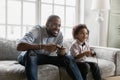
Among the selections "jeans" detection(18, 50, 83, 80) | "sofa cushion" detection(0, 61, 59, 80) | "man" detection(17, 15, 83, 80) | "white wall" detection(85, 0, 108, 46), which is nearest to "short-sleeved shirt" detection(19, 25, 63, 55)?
"man" detection(17, 15, 83, 80)

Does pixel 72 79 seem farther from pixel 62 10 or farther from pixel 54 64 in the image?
pixel 62 10

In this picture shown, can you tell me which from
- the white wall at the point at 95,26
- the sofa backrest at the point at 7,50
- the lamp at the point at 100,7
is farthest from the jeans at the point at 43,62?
the white wall at the point at 95,26

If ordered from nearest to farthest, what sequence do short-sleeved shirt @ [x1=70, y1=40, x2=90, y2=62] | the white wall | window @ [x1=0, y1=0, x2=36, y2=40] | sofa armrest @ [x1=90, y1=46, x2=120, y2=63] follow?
short-sleeved shirt @ [x1=70, y1=40, x2=90, y2=62]
sofa armrest @ [x1=90, y1=46, x2=120, y2=63]
window @ [x1=0, y1=0, x2=36, y2=40]
the white wall

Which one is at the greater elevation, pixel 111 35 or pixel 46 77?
pixel 111 35

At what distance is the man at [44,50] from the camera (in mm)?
2309

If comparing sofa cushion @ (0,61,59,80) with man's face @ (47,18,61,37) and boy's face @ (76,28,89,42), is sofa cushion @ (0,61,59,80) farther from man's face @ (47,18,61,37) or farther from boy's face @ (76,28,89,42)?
boy's face @ (76,28,89,42)

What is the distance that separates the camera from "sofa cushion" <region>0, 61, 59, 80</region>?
7.22ft

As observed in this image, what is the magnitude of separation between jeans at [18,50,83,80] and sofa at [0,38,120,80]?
6 centimetres

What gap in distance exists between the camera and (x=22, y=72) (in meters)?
2.24

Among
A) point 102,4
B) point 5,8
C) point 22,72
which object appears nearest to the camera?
point 22,72

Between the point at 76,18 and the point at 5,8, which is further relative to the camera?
the point at 76,18

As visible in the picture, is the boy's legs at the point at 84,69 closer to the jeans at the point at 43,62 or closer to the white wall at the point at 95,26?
the jeans at the point at 43,62

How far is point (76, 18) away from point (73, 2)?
30 centimetres

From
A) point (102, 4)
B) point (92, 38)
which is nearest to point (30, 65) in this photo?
point (102, 4)
